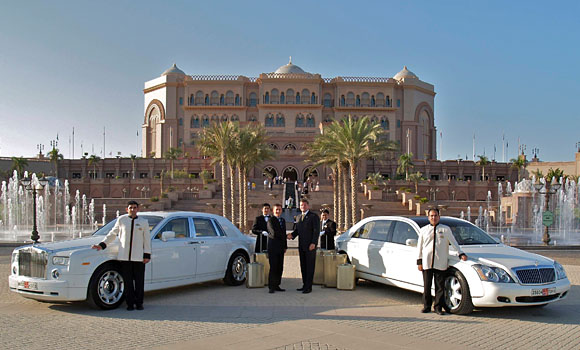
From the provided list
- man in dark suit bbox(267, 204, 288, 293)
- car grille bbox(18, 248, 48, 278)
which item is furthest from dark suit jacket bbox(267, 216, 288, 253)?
car grille bbox(18, 248, 48, 278)

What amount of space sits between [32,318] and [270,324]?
3.44m

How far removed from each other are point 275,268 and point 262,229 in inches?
40.9

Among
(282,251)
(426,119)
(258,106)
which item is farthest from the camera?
(426,119)

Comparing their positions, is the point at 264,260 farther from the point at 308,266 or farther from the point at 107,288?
the point at 107,288

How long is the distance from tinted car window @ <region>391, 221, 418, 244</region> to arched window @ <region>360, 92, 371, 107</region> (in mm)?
70305

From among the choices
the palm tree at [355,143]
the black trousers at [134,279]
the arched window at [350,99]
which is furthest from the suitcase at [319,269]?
the arched window at [350,99]

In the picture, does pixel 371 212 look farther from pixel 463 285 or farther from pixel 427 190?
pixel 463 285

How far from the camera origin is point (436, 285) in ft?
28.3

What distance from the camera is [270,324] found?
770 cm

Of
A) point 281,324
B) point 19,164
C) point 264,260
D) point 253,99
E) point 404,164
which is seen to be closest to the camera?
point 281,324

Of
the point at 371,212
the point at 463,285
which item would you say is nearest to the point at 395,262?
the point at 463,285

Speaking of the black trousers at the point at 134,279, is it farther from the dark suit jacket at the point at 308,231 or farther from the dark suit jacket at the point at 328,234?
the dark suit jacket at the point at 328,234

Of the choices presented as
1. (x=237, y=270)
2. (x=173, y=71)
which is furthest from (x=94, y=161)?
(x=237, y=270)

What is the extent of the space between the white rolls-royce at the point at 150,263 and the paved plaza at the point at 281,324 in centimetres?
32
